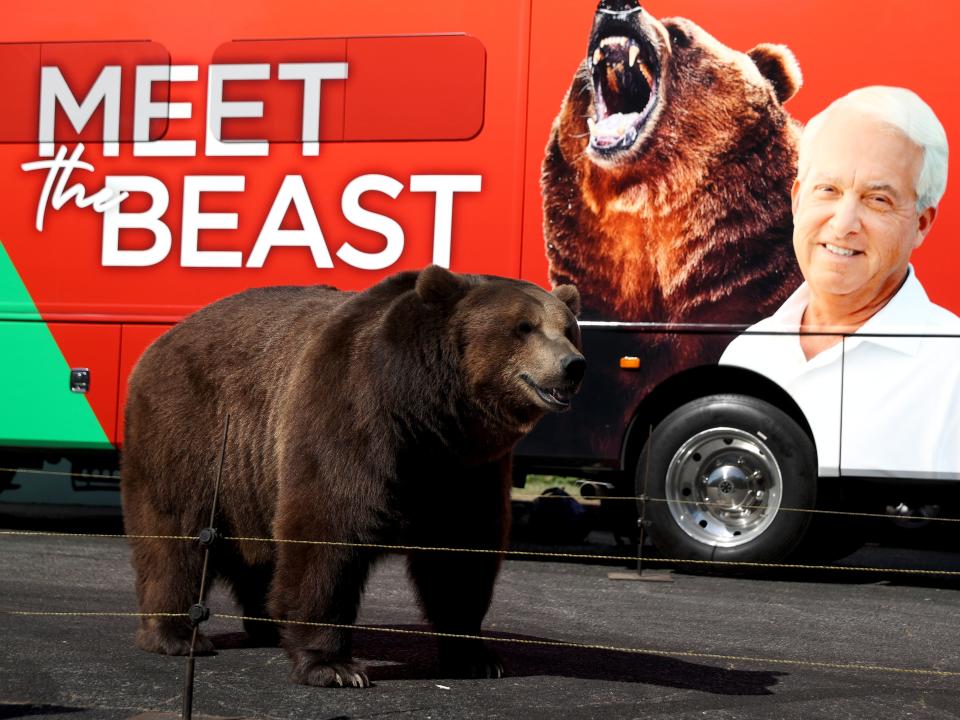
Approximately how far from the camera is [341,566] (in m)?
5.22

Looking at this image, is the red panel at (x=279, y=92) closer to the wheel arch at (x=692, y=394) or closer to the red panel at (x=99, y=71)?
the red panel at (x=99, y=71)

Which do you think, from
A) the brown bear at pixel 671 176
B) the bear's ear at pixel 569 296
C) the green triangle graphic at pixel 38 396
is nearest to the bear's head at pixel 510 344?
the bear's ear at pixel 569 296

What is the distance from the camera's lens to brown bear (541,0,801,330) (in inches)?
358

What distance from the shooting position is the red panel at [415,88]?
960 centimetres

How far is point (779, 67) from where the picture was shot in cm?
916

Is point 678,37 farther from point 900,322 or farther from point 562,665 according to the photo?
point 562,665

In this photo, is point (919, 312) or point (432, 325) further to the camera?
point (919, 312)

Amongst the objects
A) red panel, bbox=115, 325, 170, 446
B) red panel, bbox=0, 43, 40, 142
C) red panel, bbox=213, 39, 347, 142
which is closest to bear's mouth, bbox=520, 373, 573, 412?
red panel, bbox=213, 39, 347, 142

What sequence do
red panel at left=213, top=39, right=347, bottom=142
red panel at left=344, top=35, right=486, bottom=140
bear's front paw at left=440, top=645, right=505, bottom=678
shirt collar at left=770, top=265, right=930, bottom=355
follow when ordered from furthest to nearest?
1. red panel at left=213, top=39, right=347, bottom=142
2. red panel at left=344, top=35, right=486, bottom=140
3. shirt collar at left=770, top=265, right=930, bottom=355
4. bear's front paw at left=440, top=645, right=505, bottom=678

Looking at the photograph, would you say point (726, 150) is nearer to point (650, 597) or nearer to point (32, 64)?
point (650, 597)

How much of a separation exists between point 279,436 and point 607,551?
549 cm

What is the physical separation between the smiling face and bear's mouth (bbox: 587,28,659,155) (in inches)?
45.7

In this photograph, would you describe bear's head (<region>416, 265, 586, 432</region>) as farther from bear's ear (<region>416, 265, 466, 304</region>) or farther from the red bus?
the red bus

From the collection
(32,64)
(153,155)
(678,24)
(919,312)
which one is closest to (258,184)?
(153,155)
